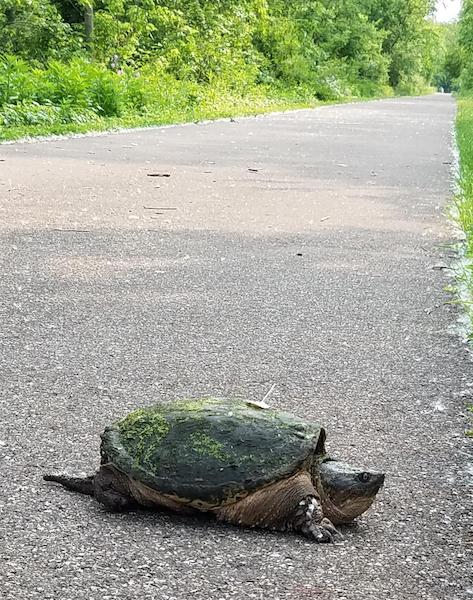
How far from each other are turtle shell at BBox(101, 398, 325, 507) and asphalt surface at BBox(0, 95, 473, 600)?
10 cm

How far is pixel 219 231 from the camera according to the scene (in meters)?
6.29

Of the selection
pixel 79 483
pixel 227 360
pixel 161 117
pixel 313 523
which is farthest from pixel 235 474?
pixel 161 117

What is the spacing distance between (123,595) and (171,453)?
0.43 metres

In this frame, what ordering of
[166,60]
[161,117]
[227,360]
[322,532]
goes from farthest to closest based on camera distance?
[166,60] → [161,117] → [227,360] → [322,532]

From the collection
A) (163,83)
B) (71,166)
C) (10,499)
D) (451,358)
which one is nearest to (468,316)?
(451,358)

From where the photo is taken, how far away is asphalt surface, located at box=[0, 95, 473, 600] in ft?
6.25

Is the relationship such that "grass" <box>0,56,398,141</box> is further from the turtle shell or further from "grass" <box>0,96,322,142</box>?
the turtle shell

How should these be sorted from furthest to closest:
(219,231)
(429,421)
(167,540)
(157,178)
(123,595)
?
(157,178) → (219,231) → (429,421) → (167,540) → (123,595)

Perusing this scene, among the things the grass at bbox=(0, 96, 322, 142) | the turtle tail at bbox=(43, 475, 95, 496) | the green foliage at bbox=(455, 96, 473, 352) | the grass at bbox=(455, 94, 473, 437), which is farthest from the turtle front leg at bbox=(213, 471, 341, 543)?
the grass at bbox=(0, 96, 322, 142)

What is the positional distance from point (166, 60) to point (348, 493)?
23250 mm

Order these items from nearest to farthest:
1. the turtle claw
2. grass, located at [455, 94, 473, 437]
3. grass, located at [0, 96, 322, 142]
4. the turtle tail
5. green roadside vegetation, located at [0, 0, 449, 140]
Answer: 1. the turtle claw
2. the turtle tail
3. grass, located at [455, 94, 473, 437]
4. grass, located at [0, 96, 322, 142]
5. green roadside vegetation, located at [0, 0, 449, 140]

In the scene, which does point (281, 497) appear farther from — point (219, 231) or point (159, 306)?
point (219, 231)

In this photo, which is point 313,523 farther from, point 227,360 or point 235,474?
point 227,360

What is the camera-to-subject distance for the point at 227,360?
134 inches
